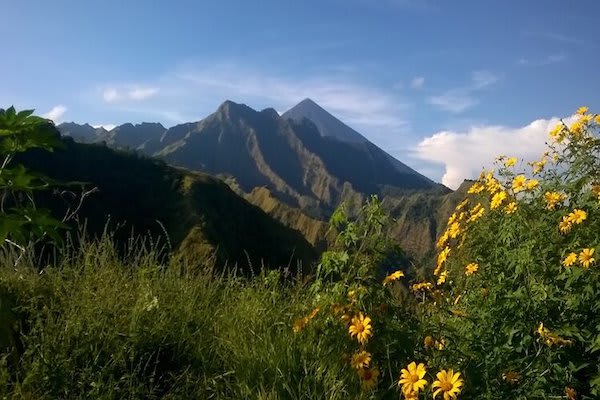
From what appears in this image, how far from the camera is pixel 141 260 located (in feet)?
14.7

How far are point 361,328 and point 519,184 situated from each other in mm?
2230

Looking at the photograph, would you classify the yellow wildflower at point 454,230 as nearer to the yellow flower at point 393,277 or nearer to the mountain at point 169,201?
the yellow flower at point 393,277

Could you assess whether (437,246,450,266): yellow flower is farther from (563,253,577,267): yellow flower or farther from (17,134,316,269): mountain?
(17,134,316,269): mountain

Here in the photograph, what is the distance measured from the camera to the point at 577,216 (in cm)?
381

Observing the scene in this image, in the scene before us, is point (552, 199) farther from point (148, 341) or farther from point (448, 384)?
point (148, 341)

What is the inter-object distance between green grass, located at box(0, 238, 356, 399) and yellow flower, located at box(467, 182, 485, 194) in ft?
6.82

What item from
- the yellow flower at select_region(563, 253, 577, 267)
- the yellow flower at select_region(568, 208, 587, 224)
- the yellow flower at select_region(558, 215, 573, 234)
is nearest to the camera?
the yellow flower at select_region(563, 253, 577, 267)

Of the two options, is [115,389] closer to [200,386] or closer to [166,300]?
[200,386]

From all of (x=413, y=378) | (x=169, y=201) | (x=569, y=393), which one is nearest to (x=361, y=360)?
(x=413, y=378)

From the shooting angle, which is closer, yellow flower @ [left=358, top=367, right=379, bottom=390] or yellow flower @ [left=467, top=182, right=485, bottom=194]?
yellow flower @ [left=358, top=367, right=379, bottom=390]

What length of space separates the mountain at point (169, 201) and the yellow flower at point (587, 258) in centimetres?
8163

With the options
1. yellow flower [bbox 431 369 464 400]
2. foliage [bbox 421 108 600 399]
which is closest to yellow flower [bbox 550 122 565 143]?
foliage [bbox 421 108 600 399]

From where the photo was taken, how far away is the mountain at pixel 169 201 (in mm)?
90625

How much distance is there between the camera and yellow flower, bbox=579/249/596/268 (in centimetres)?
341
